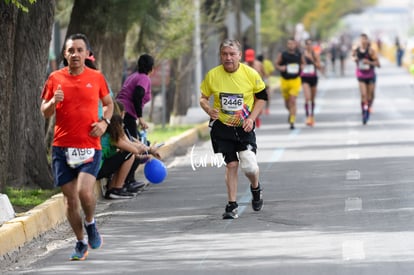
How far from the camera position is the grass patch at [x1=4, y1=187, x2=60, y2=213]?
14.6 m

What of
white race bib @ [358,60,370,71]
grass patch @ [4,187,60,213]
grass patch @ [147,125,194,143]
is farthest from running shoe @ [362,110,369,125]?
grass patch @ [4,187,60,213]

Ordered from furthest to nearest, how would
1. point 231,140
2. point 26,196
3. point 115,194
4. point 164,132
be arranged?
point 164,132
point 115,194
point 26,196
point 231,140

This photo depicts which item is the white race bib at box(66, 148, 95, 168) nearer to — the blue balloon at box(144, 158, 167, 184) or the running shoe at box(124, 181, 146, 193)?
the blue balloon at box(144, 158, 167, 184)

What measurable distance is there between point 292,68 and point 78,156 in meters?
17.3

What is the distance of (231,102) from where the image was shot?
13578mm

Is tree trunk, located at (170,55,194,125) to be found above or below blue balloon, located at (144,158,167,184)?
below

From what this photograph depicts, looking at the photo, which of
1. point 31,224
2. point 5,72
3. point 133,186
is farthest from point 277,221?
point 133,186

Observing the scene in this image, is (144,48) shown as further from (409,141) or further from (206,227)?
(206,227)

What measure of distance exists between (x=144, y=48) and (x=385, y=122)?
6.57 m

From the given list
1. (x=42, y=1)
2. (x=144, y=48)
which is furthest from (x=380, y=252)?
(x=144, y=48)

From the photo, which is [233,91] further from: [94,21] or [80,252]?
[94,21]

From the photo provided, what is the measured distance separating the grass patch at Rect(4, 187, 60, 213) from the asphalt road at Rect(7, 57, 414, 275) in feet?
2.42

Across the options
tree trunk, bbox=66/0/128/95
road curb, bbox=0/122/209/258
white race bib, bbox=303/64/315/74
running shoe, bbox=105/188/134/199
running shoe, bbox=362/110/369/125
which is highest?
tree trunk, bbox=66/0/128/95

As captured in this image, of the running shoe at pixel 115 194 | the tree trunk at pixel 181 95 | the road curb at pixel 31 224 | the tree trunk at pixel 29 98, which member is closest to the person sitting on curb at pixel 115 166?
A: the running shoe at pixel 115 194
